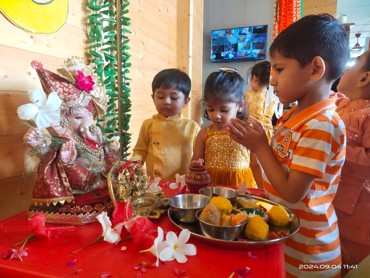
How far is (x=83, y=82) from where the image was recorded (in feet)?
2.50

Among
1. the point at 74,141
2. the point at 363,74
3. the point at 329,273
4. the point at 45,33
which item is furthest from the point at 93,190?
the point at 363,74

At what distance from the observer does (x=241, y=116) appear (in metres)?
1.29

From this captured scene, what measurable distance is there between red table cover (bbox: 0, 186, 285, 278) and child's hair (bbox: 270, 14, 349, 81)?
20.0 inches

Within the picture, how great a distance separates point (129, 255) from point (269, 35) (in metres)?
4.63

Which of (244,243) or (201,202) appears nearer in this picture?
(244,243)

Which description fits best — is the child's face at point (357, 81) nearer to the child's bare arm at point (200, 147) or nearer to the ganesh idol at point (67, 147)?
the child's bare arm at point (200, 147)

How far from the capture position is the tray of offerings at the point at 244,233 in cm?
55

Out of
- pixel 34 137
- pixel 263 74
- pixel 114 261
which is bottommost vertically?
pixel 114 261

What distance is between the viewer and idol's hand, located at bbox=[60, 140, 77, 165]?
2.22 ft

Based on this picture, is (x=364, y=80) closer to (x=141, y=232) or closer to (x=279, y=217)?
(x=279, y=217)

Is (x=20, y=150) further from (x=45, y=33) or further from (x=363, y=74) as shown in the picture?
(x=363, y=74)

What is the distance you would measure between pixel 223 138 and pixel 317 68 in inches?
22.1

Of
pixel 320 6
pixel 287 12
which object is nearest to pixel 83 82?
pixel 287 12

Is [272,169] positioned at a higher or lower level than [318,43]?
lower
